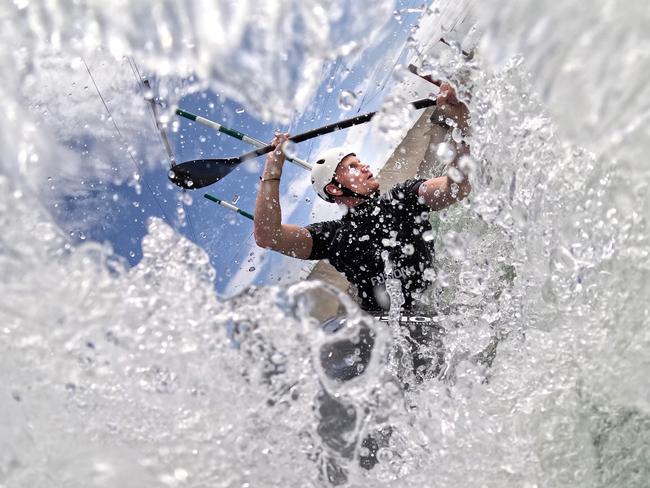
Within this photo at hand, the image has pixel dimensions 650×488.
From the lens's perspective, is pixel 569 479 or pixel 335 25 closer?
pixel 569 479

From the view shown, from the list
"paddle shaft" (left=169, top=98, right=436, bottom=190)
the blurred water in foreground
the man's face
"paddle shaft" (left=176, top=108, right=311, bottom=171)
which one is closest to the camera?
the blurred water in foreground

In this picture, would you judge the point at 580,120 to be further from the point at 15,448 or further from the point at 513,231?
the point at 15,448

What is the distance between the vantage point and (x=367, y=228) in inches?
70.1

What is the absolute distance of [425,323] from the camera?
1784mm

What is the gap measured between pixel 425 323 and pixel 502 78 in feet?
2.33

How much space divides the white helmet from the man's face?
0.05ft

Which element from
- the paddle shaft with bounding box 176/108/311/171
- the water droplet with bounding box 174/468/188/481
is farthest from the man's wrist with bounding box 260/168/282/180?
the water droplet with bounding box 174/468/188/481

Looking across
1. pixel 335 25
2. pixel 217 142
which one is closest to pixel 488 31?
pixel 335 25

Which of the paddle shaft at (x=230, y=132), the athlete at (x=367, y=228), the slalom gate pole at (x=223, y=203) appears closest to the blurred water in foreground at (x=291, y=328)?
the athlete at (x=367, y=228)

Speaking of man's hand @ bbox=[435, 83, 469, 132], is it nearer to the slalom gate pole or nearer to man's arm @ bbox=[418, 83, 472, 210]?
man's arm @ bbox=[418, 83, 472, 210]

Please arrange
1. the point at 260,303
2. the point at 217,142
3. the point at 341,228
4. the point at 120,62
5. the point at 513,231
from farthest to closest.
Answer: the point at 217,142 → the point at 120,62 → the point at 341,228 → the point at 513,231 → the point at 260,303

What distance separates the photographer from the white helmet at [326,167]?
1880mm

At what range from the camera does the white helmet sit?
1.88 m

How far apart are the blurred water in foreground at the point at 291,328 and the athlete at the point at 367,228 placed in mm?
367
